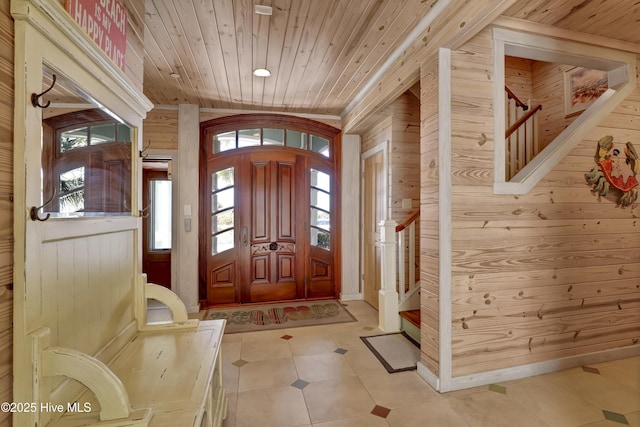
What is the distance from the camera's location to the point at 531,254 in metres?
2.23

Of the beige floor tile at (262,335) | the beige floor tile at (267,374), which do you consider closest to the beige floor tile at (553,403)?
the beige floor tile at (267,374)

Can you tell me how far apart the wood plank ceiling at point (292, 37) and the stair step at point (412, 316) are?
2615 mm

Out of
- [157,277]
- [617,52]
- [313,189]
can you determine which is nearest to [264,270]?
[313,189]

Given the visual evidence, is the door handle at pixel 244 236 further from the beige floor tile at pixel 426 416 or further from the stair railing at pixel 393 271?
the beige floor tile at pixel 426 416

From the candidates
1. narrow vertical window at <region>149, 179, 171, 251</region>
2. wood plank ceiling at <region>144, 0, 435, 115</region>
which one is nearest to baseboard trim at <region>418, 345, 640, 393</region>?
wood plank ceiling at <region>144, 0, 435, 115</region>

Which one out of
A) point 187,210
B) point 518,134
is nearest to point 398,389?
point 518,134

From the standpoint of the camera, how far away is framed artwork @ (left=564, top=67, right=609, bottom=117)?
306 cm

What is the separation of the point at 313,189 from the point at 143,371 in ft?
11.1

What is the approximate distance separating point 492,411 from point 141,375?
206 cm

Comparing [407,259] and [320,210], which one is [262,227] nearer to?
[320,210]

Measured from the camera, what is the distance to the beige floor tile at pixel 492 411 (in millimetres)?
1747

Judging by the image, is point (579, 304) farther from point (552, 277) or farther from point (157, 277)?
point (157, 277)

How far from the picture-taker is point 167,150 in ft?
12.7

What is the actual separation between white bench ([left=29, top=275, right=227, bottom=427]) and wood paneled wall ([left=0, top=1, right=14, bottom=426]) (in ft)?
0.17
